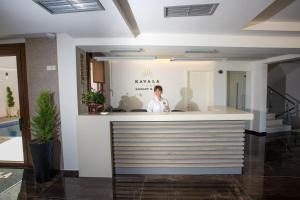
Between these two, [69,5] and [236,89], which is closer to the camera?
[69,5]

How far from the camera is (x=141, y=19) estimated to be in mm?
2803

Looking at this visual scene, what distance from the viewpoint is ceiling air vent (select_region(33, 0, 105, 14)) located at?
2.18 m

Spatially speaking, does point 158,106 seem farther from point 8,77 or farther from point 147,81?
point 8,77

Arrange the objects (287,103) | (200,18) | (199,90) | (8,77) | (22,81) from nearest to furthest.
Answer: (200,18), (22,81), (8,77), (199,90), (287,103)

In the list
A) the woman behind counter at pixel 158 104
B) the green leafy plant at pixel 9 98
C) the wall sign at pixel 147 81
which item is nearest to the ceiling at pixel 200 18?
the woman behind counter at pixel 158 104

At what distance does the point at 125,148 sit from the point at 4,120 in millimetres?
6647

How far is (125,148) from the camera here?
144 inches

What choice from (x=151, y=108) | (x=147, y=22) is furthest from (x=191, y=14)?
(x=151, y=108)

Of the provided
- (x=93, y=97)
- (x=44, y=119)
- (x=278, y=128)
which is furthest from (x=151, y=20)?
(x=278, y=128)

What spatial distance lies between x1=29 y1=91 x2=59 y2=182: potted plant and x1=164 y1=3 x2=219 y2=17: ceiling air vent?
2562mm

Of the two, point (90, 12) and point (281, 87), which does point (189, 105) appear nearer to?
point (281, 87)

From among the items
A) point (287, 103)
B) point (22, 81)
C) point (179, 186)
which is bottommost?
point (179, 186)

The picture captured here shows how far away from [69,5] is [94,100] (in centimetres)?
177

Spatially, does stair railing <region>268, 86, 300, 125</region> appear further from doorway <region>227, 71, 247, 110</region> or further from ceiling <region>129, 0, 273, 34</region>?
ceiling <region>129, 0, 273, 34</region>
